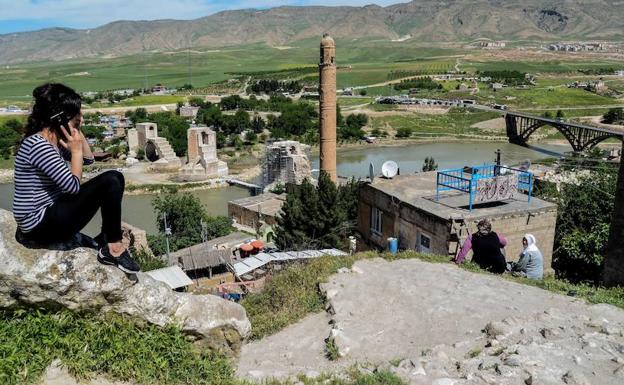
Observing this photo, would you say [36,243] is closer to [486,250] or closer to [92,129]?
[486,250]

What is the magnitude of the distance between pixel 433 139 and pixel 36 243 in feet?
220

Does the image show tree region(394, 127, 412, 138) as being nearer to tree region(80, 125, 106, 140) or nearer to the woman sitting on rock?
tree region(80, 125, 106, 140)

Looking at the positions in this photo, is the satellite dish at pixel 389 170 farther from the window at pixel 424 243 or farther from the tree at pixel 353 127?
the tree at pixel 353 127

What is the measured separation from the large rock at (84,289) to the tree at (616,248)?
8473mm

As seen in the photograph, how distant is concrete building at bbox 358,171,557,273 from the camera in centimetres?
1098

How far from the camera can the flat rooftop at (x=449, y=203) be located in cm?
1123

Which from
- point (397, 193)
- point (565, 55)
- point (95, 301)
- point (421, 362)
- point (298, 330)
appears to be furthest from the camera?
point (565, 55)

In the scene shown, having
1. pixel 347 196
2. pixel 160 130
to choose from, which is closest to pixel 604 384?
pixel 347 196

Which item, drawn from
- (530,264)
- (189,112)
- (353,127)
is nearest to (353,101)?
(353,127)

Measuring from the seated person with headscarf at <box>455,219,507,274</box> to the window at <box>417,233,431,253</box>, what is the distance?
2531 mm

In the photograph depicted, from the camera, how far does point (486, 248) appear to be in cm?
866

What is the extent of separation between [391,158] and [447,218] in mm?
48027

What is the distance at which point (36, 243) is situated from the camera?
4.34 m

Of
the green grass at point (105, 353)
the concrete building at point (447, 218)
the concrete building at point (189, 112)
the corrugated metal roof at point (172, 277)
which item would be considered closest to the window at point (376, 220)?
the concrete building at point (447, 218)
